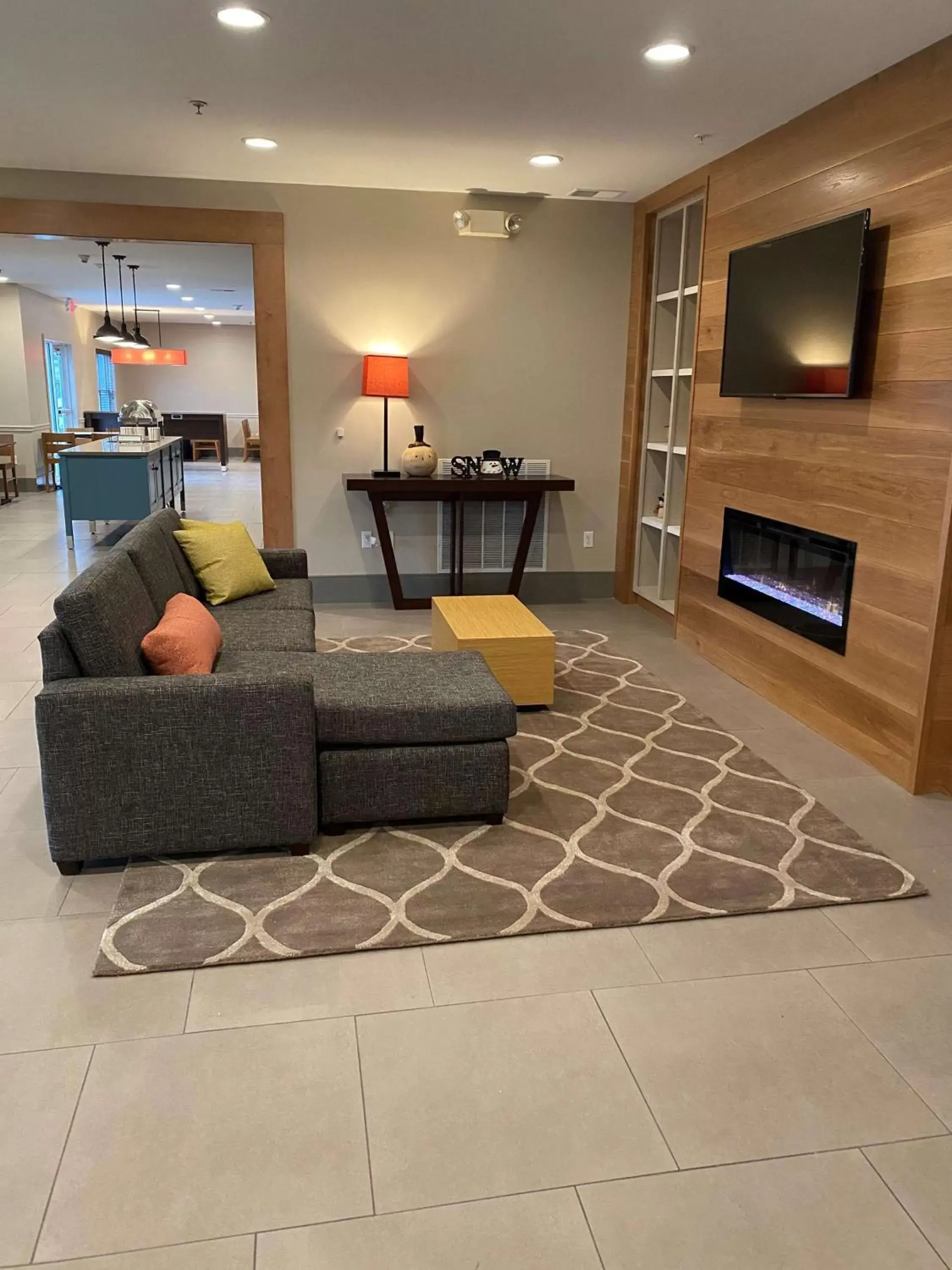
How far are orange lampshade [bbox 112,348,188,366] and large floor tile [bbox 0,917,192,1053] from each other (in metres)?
14.8

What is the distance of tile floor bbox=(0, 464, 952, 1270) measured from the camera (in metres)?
1.56

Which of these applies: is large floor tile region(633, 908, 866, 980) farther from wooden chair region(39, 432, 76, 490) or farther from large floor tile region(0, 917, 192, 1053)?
wooden chair region(39, 432, 76, 490)

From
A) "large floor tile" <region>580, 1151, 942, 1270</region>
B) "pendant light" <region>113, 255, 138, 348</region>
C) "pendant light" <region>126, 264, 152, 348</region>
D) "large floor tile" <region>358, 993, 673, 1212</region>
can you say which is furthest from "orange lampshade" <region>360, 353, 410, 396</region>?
"pendant light" <region>126, 264, 152, 348</region>

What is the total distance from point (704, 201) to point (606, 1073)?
4.31m

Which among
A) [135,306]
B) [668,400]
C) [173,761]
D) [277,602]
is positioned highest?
[135,306]

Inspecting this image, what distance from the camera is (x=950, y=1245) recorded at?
1.56 meters

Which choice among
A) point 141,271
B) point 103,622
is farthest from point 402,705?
point 141,271

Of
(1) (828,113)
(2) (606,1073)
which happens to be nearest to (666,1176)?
(2) (606,1073)

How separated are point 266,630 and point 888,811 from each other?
2327 mm

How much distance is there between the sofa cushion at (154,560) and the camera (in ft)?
10.6

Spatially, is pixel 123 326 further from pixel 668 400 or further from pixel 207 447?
pixel 668 400

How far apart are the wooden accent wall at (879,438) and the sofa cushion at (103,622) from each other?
255 cm

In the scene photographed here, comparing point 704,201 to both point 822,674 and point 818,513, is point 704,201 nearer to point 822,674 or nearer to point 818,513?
point 818,513

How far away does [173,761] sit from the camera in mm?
2555
